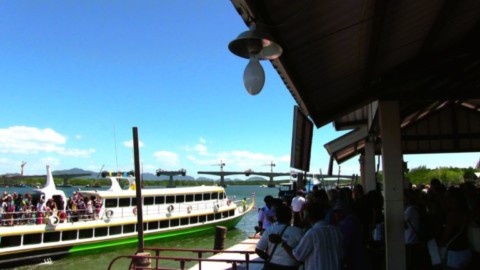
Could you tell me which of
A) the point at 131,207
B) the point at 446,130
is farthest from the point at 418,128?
the point at 131,207

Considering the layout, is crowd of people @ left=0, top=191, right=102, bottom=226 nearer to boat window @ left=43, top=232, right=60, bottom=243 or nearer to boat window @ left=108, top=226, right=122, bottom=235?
boat window @ left=43, top=232, right=60, bottom=243

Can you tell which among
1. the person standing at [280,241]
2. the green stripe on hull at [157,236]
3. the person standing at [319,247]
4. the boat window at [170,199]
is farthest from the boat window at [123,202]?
the person standing at [319,247]

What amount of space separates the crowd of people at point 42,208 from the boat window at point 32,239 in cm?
68

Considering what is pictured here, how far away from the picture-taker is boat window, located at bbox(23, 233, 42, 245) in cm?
2070

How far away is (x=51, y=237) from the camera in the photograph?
2186 cm

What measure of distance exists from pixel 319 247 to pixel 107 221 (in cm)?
2237

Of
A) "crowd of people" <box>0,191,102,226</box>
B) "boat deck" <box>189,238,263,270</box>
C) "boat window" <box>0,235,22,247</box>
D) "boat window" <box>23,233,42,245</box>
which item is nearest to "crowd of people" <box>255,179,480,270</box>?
"boat deck" <box>189,238,263,270</box>

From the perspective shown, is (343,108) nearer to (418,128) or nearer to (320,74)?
(320,74)

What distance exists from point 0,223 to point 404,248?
65.5 ft

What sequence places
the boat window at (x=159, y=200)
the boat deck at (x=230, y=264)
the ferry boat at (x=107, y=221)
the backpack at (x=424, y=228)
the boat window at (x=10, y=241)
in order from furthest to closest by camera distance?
the boat window at (x=159, y=200) < the ferry boat at (x=107, y=221) < the boat window at (x=10, y=241) < the boat deck at (x=230, y=264) < the backpack at (x=424, y=228)

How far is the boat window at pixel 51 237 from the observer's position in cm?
2155

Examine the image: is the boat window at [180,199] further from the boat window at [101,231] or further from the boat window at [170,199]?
the boat window at [101,231]

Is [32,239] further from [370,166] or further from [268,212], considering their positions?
[370,166]

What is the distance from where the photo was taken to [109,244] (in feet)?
79.7
